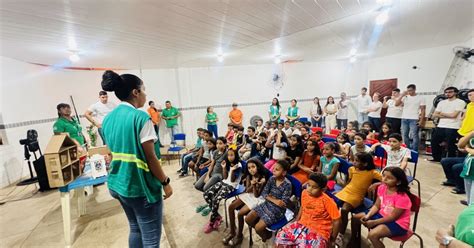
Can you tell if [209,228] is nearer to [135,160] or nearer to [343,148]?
[135,160]

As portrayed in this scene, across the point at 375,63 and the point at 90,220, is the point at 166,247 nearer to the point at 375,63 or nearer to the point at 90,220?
the point at 90,220

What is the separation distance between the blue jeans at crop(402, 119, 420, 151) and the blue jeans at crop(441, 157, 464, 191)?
1.52 metres

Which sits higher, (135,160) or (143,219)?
(135,160)

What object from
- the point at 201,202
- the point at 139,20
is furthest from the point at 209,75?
the point at 201,202

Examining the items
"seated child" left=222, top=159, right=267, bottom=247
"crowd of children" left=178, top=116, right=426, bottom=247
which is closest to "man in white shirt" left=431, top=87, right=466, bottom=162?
"crowd of children" left=178, top=116, right=426, bottom=247

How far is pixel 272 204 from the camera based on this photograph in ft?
6.65

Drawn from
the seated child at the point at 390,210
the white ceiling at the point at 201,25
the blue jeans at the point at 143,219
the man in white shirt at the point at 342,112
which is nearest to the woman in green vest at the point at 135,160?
the blue jeans at the point at 143,219

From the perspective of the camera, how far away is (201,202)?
321cm

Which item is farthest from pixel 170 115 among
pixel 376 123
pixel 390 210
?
pixel 390 210

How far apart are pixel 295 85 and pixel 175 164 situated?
17.2 ft

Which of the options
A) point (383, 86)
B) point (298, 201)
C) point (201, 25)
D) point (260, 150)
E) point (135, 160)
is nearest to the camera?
point (135, 160)

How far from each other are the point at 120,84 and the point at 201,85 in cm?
620

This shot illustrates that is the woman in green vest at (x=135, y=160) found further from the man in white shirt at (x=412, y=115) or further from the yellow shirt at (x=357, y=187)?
the man in white shirt at (x=412, y=115)

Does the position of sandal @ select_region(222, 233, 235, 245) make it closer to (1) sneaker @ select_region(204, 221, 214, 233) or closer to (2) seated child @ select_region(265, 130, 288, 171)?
(1) sneaker @ select_region(204, 221, 214, 233)
